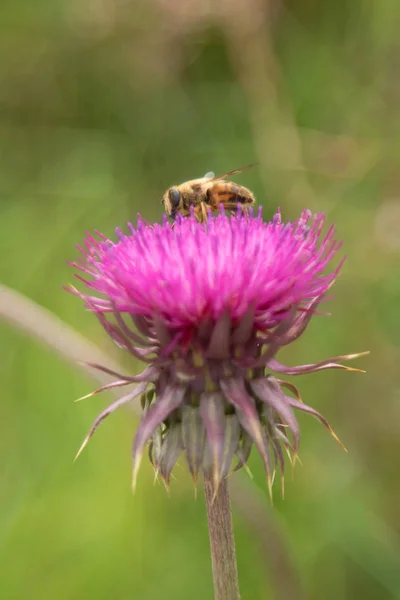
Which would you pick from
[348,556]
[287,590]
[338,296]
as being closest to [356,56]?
[338,296]

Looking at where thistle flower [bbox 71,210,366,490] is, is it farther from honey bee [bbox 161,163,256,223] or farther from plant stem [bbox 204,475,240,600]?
honey bee [bbox 161,163,256,223]

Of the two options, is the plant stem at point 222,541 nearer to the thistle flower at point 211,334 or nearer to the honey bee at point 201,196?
the thistle flower at point 211,334

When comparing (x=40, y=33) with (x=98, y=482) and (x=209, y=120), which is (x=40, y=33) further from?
(x=98, y=482)

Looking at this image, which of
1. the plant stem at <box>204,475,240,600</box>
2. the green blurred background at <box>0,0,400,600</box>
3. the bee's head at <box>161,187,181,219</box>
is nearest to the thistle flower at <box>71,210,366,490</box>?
the plant stem at <box>204,475,240,600</box>

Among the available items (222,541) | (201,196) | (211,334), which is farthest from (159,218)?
(222,541)

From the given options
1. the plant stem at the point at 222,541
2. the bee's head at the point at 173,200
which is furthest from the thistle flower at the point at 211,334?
the bee's head at the point at 173,200

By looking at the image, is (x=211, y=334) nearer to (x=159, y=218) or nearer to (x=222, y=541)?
(x=222, y=541)
